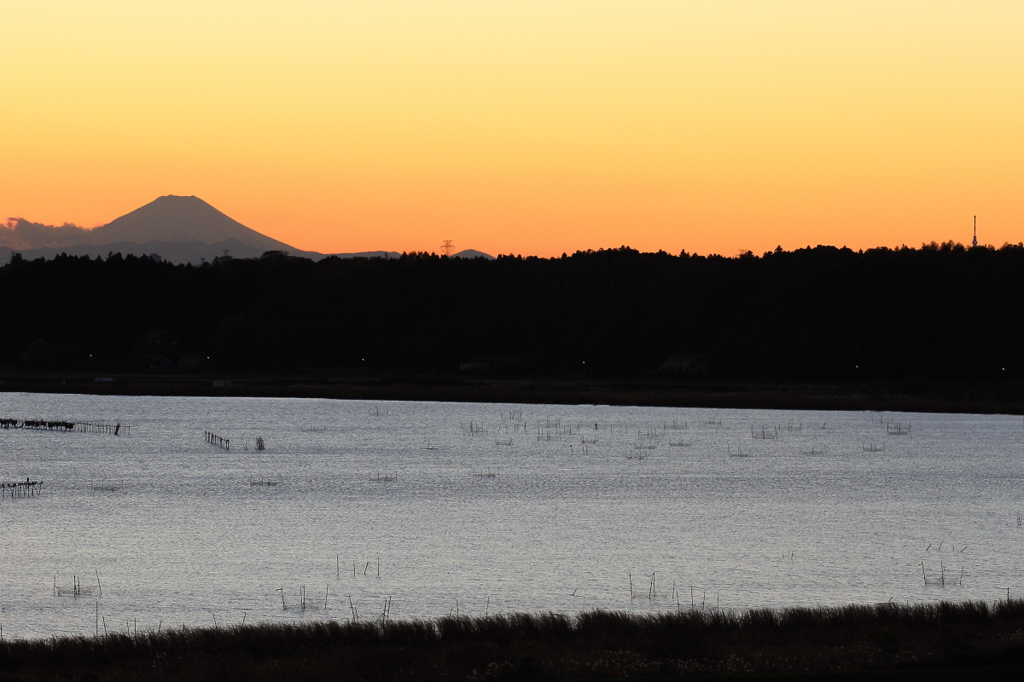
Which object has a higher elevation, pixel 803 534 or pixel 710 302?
pixel 710 302

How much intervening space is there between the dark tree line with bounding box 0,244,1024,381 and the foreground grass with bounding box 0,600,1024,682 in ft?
420

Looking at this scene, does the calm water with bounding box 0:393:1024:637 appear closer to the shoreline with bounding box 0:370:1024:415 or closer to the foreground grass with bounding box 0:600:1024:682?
the foreground grass with bounding box 0:600:1024:682

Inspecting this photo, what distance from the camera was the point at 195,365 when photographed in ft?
557

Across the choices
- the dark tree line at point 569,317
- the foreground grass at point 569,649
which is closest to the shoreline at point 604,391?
the dark tree line at point 569,317

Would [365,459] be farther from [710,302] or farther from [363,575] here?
[710,302]

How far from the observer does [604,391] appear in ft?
410

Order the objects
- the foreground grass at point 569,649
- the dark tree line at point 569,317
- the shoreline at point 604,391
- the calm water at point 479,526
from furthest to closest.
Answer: the dark tree line at point 569,317 → the shoreline at point 604,391 → the calm water at point 479,526 → the foreground grass at point 569,649

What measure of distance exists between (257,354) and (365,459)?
375 ft

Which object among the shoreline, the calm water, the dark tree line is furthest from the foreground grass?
the dark tree line

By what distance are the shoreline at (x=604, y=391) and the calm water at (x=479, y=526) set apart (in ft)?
Answer: 106

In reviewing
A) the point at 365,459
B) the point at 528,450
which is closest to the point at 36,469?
the point at 365,459

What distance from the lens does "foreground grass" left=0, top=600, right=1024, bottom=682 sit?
1451 centimetres

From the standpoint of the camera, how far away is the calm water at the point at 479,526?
77.6ft

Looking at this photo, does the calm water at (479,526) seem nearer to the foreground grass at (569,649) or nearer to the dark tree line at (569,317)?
the foreground grass at (569,649)
